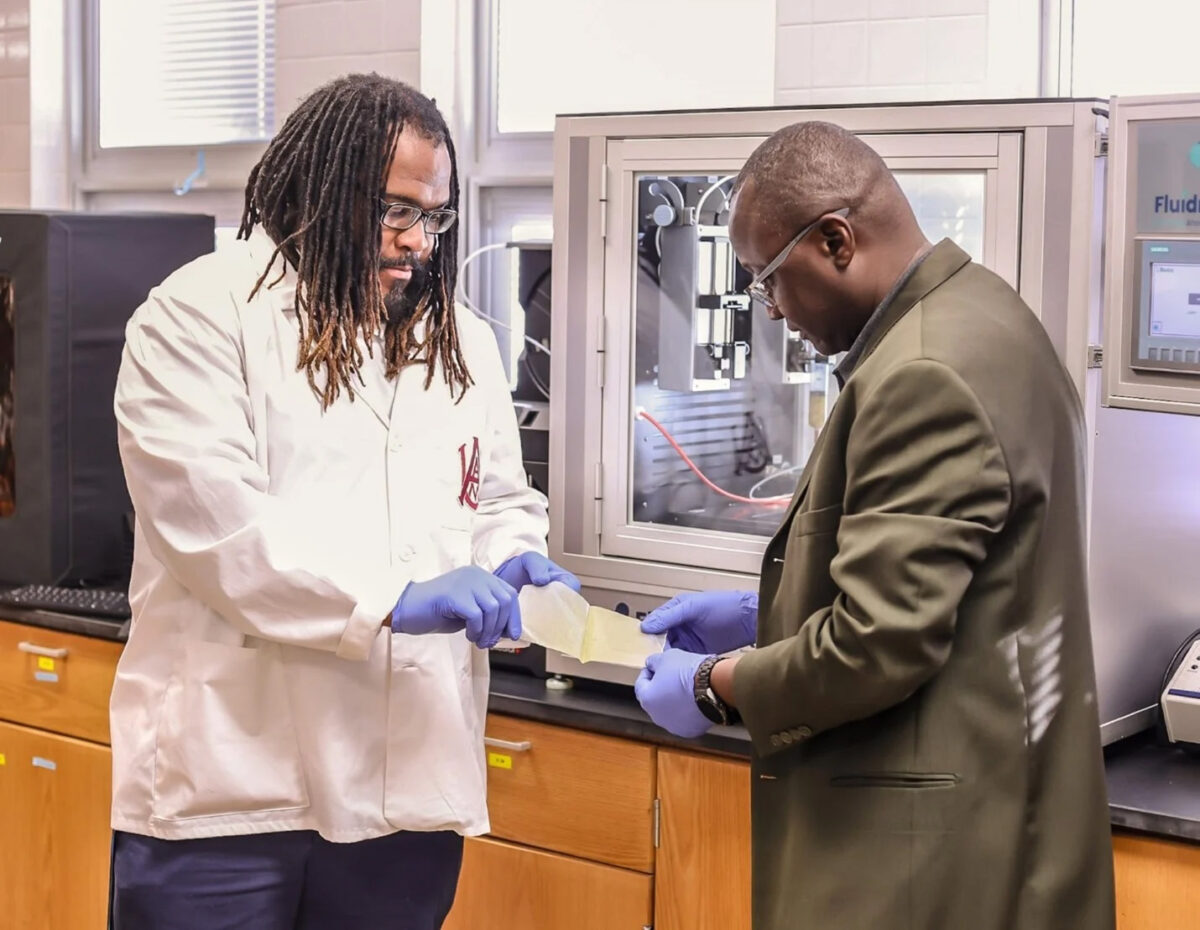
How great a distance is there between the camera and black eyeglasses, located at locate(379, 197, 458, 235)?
5.65 ft

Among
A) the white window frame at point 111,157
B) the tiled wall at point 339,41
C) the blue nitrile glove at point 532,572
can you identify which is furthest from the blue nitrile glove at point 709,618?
the white window frame at point 111,157

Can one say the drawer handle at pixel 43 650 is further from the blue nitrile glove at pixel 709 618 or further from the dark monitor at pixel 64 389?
the blue nitrile glove at pixel 709 618

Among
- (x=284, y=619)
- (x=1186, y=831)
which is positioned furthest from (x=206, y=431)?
(x=1186, y=831)

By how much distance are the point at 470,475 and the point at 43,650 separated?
4.01 feet

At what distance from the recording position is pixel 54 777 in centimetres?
269

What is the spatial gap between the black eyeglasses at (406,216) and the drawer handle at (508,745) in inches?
32.4

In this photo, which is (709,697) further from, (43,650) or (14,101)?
(14,101)

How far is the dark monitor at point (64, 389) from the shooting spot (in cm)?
266

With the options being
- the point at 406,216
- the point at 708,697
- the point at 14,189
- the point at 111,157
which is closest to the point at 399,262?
the point at 406,216

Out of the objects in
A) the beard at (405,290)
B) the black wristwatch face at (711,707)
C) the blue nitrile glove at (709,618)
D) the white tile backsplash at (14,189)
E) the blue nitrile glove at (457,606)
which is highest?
the white tile backsplash at (14,189)

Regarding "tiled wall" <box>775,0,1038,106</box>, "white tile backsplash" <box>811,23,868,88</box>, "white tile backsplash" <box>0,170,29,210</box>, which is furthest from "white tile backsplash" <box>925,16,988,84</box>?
"white tile backsplash" <box>0,170,29,210</box>

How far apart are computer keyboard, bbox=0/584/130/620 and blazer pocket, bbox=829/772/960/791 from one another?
5.16 ft

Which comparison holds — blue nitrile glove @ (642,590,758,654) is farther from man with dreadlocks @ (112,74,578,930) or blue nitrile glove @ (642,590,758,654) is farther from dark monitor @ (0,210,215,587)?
dark monitor @ (0,210,215,587)

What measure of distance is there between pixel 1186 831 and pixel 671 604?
657 millimetres
